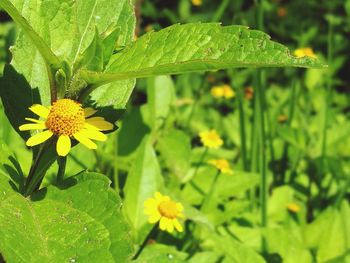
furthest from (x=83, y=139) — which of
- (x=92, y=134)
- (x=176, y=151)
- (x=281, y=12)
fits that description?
(x=281, y=12)

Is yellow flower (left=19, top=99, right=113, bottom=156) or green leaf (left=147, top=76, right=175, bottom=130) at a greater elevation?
yellow flower (left=19, top=99, right=113, bottom=156)

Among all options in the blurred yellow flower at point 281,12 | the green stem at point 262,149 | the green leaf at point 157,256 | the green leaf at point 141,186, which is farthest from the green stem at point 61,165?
the blurred yellow flower at point 281,12

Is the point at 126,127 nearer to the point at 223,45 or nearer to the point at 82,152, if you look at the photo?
the point at 82,152

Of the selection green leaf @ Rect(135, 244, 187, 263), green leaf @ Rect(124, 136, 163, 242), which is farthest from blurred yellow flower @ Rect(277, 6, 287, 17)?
green leaf @ Rect(135, 244, 187, 263)

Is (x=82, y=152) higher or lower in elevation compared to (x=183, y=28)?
lower

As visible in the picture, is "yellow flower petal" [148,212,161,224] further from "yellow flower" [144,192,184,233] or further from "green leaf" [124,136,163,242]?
"green leaf" [124,136,163,242]

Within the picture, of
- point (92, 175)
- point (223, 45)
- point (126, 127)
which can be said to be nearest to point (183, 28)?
point (223, 45)

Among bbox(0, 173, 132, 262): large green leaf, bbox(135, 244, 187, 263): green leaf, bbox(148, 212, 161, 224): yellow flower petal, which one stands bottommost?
bbox(135, 244, 187, 263): green leaf
